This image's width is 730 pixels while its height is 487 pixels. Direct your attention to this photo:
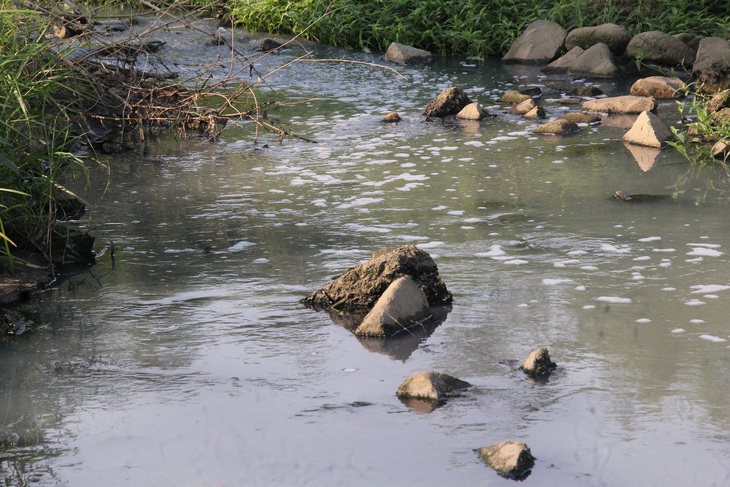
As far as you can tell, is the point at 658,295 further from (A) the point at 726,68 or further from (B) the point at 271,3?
(B) the point at 271,3

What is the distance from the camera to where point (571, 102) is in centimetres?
849

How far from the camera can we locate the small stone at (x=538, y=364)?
3.29 m

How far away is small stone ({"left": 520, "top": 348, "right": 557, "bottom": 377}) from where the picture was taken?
3.29 metres

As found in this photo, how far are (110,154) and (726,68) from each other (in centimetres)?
486

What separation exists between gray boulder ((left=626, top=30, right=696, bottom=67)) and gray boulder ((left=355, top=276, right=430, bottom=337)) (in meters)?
6.93

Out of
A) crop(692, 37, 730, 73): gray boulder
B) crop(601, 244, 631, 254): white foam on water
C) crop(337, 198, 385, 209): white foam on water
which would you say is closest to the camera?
crop(601, 244, 631, 254): white foam on water

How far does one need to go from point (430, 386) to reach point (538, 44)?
845 centimetres

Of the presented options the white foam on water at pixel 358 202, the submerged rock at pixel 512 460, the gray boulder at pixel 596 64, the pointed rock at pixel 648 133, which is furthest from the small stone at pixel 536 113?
the submerged rock at pixel 512 460

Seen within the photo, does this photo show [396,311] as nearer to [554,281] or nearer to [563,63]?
[554,281]

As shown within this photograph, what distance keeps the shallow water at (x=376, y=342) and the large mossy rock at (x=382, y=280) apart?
0.12m

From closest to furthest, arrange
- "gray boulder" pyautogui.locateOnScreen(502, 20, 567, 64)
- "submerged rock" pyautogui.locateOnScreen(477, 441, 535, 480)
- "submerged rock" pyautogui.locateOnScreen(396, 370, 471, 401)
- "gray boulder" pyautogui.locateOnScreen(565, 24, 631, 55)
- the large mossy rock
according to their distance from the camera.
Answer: "submerged rock" pyautogui.locateOnScreen(477, 441, 535, 480) < "submerged rock" pyautogui.locateOnScreen(396, 370, 471, 401) < the large mossy rock < "gray boulder" pyautogui.locateOnScreen(565, 24, 631, 55) < "gray boulder" pyautogui.locateOnScreen(502, 20, 567, 64)

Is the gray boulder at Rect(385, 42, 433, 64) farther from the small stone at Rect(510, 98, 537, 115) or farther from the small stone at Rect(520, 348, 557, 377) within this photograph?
the small stone at Rect(520, 348, 557, 377)

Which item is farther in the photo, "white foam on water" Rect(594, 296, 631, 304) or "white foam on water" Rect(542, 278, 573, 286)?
"white foam on water" Rect(542, 278, 573, 286)

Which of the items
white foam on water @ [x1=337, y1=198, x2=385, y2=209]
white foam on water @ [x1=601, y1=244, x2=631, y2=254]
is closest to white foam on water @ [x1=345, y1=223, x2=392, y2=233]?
white foam on water @ [x1=337, y1=198, x2=385, y2=209]
